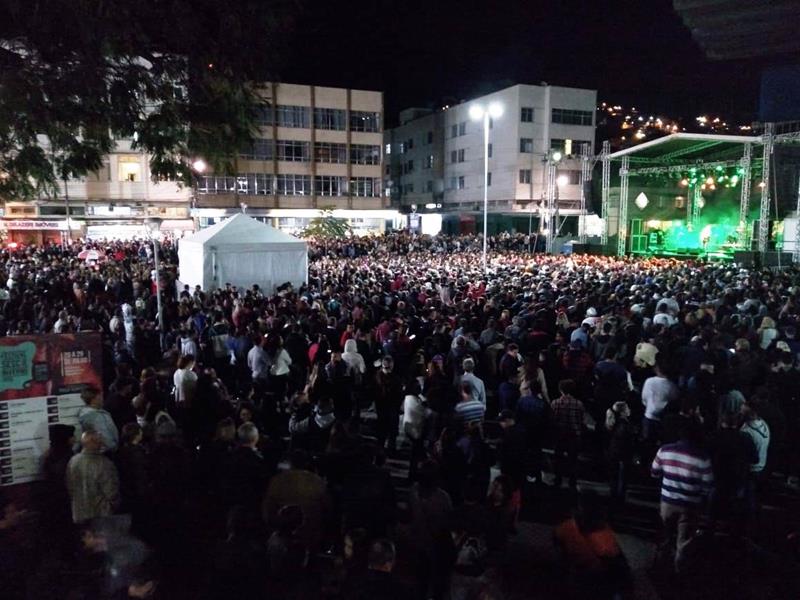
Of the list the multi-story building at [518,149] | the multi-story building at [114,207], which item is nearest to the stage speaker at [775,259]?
the multi-story building at [518,149]

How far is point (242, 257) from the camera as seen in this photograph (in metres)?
16.7

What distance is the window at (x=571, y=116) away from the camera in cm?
4728

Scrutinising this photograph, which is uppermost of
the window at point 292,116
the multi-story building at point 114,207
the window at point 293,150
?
the window at point 292,116

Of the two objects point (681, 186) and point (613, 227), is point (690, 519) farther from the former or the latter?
point (681, 186)

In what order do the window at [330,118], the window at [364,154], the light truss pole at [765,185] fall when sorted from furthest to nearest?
1. the window at [364,154]
2. the window at [330,118]
3. the light truss pole at [765,185]

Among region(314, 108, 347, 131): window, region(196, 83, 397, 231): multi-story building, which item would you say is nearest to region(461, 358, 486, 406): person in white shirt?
region(196, 83, 397, 231): multi-story building

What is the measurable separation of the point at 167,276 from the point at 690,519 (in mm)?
16271

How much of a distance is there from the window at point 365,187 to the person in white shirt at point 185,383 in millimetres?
48892

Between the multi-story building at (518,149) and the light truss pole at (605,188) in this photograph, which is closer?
the light truss pole at (605,188)

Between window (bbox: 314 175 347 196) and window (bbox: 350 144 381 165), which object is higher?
window (bbox: 350 144 381 165)

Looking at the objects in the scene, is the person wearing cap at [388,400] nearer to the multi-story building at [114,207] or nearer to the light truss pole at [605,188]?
the light truss pole at [605,188]

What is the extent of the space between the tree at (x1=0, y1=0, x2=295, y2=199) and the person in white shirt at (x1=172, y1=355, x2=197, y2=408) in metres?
2.28

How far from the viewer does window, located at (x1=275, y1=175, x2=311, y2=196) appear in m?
52.0

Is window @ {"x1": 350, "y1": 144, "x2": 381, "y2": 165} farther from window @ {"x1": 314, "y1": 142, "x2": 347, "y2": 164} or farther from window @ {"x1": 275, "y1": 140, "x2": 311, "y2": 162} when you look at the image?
window @ {"x1": 275, "y1": 140, "x2": 311, "y2": 162}
